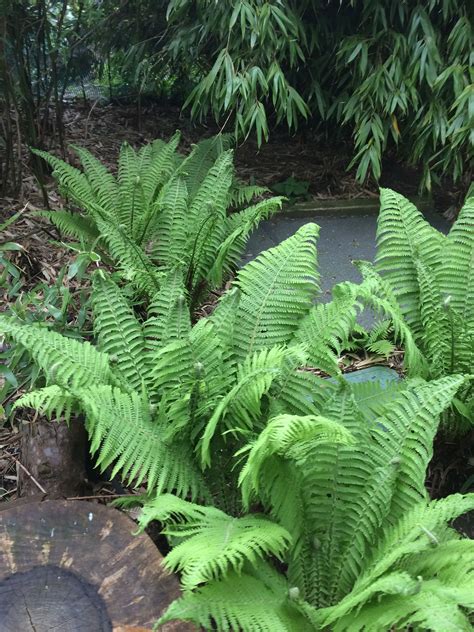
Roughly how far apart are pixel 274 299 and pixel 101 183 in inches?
72.0

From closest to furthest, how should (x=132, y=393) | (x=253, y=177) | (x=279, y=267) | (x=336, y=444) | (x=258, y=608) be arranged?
(x=258, y=608) < (x=336, y=444) < (x=132, y=393) < (x=279, y=267) < (x=253, y=177)

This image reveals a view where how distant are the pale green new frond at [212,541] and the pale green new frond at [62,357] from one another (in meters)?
0.56

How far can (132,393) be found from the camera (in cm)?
210

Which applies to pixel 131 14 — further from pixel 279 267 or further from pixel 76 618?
pixel 76 618

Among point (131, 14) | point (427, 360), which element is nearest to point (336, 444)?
point (427, 360)

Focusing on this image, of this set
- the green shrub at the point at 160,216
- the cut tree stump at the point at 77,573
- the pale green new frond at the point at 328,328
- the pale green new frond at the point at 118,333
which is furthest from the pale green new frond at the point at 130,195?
the cut tree stump at the point at 77,573

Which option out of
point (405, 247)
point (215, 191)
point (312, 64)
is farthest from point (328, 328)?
point (312, 64)

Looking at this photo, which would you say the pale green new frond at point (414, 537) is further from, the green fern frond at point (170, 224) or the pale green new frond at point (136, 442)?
the green fern frond at point (170, 224)

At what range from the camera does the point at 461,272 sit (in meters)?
2.64

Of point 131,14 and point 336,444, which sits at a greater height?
point 131,14

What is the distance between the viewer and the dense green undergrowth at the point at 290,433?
65.0 inches

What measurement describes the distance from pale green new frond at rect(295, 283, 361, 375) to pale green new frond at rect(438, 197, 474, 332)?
2.01 feet

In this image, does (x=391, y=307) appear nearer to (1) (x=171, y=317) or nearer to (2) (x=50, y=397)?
(1) (x=171, y=317)

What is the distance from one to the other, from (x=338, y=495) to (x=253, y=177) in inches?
123
